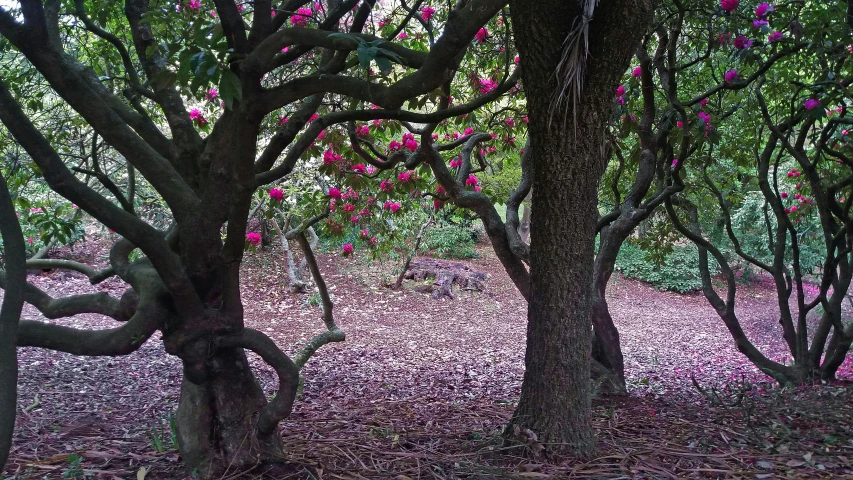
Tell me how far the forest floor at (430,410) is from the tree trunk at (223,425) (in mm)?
106

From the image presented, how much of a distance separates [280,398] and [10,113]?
4.98 feet

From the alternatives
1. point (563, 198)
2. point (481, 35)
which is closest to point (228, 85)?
point (563, 198)

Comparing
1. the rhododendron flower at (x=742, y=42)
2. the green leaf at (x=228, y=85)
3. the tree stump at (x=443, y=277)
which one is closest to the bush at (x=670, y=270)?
the tree stump at (x=443, y=277)

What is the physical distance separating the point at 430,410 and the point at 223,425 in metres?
2.00

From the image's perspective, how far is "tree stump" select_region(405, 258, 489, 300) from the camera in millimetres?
11719

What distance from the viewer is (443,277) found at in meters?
12.0

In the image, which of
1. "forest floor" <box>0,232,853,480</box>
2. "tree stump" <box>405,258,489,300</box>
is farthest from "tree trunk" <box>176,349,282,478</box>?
"tree stump" <box>405,258,489,300</box>

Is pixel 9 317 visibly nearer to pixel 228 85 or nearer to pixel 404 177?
pixel 228 85

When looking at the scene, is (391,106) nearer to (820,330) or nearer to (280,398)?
(280,398)

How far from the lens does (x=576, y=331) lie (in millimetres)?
2611

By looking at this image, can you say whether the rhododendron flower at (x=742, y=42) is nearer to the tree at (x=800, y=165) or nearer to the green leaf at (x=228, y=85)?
the tree at (x=800, y=165)

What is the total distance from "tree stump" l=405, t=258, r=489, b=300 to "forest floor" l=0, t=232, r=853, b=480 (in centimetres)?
138

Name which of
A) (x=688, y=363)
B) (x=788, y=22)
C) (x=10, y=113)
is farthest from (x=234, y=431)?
(x=688, y=363)

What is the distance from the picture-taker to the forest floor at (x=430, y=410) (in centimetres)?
271
